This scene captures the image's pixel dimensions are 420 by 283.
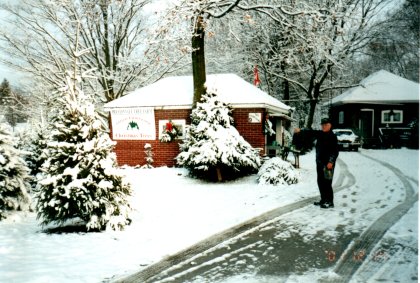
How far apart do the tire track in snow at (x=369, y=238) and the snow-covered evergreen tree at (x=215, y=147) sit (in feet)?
16.5

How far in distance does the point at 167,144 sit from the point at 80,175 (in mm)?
8559

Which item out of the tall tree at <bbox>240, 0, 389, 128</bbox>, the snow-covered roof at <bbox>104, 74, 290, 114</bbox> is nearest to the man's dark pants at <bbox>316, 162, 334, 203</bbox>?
the snow-covered roof at <bbox>104, 74, 290, 114</bbox>

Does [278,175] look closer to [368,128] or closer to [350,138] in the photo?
[350,138]

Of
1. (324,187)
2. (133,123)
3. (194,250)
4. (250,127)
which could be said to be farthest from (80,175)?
(133,123)

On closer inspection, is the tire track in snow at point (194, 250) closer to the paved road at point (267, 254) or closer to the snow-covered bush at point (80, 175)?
the paved road at point (267, 254)

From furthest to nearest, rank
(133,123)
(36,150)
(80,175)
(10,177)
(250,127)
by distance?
(133,123) < (250,127) < (36,150) < (10,177) < (80,175)

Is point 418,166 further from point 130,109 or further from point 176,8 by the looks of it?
point 130,109

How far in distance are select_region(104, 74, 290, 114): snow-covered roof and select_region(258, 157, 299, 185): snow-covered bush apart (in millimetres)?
3098

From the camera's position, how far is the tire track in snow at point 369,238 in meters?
4.72

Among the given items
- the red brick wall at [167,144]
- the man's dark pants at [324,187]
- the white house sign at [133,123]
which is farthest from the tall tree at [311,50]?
the man's dark pants at [324,187]

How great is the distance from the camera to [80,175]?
6.86 meters

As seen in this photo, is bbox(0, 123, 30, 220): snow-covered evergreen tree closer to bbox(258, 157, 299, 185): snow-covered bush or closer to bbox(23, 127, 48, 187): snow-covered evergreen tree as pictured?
bbox(23, 127, 48, 187): snow-covered evergreen tree

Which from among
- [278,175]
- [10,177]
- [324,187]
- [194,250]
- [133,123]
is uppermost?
[133,123]

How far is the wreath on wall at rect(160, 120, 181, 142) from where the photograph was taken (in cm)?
1516
